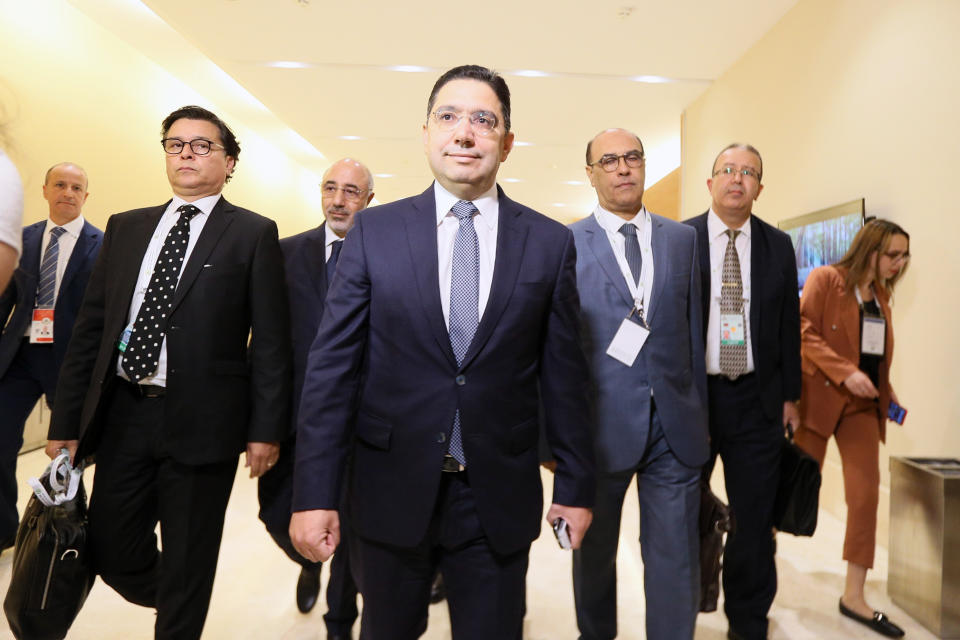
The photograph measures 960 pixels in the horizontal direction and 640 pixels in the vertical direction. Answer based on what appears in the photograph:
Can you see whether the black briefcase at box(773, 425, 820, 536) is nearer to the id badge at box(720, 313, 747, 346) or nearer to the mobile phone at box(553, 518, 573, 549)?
the id badge at box(720, 313, 747, 346)

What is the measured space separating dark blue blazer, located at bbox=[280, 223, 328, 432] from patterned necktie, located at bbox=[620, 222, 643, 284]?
1.18 metres

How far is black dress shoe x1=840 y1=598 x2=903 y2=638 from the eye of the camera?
256 cm

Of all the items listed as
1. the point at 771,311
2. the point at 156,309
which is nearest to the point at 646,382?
the point at 771,311

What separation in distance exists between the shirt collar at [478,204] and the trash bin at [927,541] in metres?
2.41

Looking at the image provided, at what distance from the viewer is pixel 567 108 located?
→ 7.24 m

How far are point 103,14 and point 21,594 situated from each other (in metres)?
5.66

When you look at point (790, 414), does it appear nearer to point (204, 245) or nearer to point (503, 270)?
point (503, 270)

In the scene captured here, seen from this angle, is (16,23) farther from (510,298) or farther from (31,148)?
(510,298)

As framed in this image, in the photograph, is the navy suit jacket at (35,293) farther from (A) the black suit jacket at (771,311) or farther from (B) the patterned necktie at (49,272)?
(A) the black suit jacket at (771,311)

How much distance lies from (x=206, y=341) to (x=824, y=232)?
4.15m

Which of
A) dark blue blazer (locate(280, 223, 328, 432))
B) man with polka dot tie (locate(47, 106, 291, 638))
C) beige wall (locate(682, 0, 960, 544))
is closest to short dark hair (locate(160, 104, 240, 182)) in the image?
man with polka dot tie (locate(47, 106, 291, 638))

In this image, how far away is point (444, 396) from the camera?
4.25 ft

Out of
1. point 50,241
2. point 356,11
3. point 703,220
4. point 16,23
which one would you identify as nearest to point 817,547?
point 703,220

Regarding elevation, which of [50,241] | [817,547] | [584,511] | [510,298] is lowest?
[817,547]
